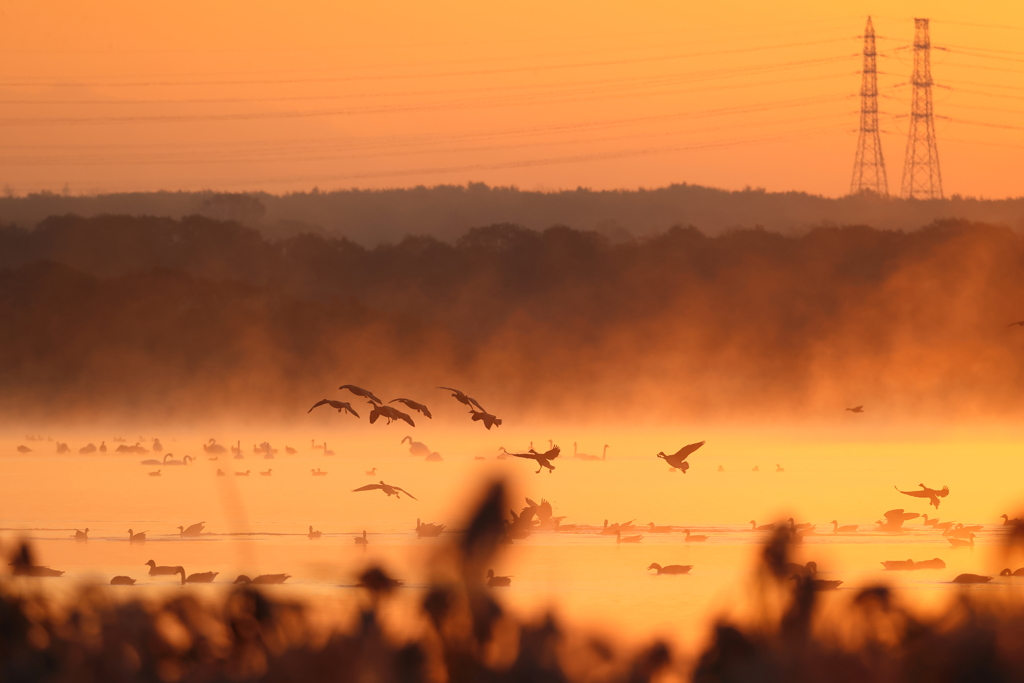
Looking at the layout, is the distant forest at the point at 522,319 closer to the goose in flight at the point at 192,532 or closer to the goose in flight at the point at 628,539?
the goose in flight at the point at 628,539

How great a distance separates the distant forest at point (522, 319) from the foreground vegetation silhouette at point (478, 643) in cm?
6035

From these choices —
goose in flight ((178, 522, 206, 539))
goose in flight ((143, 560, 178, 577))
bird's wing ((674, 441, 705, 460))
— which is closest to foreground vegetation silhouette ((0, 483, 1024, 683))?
bird's wing ((674, 441, 705, 460))

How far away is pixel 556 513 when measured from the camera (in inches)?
1168

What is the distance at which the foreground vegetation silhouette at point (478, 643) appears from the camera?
7.02 meters

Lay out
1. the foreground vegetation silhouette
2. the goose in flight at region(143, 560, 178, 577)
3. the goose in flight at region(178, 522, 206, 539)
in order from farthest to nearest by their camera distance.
A: the goose in flight at region(178, 522, 206, 539), the goose in flight at region(143, 560, 178, 577), the foreground vegetation silhouette

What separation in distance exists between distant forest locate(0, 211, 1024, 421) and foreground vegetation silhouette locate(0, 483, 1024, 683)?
60.4 metres

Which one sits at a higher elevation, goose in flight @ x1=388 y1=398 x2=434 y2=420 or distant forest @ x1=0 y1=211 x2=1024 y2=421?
distant forest @ x1=0 y1=211 x2=1024 y2=421

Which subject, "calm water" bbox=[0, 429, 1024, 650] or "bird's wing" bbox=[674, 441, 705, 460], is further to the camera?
"calm water" bbox=[0, 429, 1024, 650]

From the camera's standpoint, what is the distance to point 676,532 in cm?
2600

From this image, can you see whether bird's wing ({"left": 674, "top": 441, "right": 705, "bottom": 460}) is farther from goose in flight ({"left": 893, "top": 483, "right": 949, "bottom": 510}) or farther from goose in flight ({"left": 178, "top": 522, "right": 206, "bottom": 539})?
goose in flight ({"left": 178, "top": 522, "right": 206, "bottom": 539})

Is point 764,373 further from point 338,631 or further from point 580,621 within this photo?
point 338,631

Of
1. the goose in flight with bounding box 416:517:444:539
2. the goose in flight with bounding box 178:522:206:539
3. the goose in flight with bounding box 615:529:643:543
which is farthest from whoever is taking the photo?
the goose in flight with bounding box 178:522:206:539

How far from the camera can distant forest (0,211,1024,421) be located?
73062 mm

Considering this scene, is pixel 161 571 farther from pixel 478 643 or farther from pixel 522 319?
pixel 522 319
